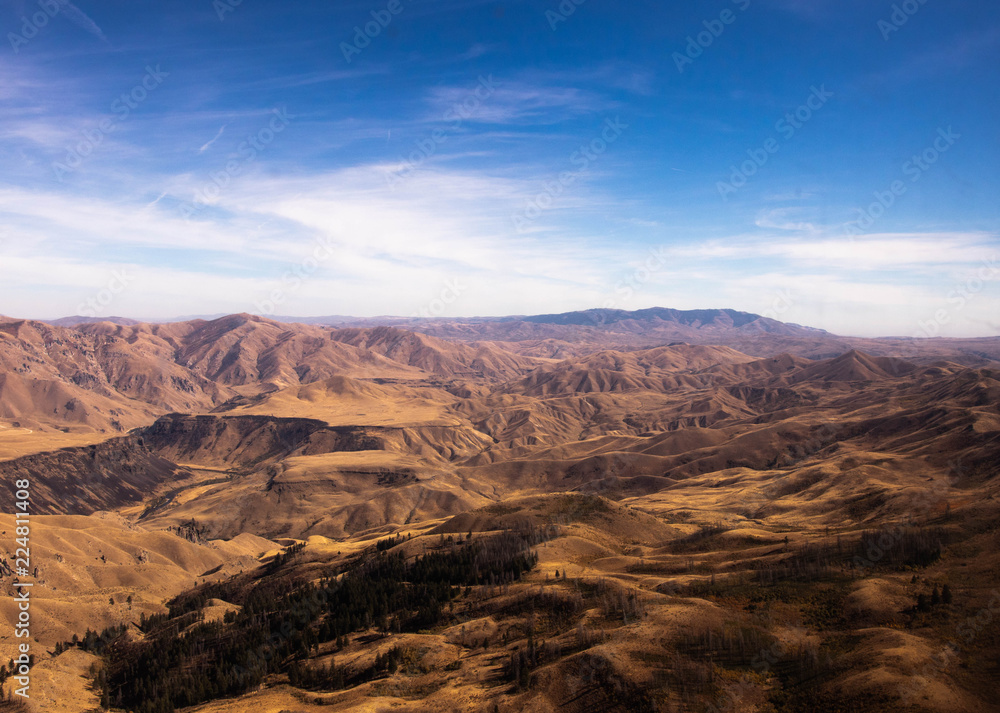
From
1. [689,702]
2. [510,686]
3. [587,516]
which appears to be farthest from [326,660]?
[587,516]

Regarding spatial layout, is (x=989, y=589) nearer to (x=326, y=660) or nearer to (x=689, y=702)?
(x=689, y=702)

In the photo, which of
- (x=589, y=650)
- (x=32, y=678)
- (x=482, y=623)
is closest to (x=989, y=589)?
(x=589, y=650)

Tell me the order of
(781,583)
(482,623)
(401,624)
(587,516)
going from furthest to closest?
1. (587,516)
2. (401,624)
3. (482,623)
4. (781,583)

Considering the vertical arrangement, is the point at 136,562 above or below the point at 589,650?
below

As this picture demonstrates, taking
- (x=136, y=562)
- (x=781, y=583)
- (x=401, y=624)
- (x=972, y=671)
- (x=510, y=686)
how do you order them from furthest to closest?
(x=136, y=562)
(x=401, y=624)
(x=781, y=583)
(x=510, y=686)
(x=972, y=671)

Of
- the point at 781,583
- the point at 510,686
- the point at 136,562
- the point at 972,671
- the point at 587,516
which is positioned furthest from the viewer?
the point at 136,562

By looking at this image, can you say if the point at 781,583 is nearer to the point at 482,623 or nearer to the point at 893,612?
the point at 893,612

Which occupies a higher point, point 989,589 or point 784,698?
point 989,589

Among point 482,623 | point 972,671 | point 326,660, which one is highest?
point 972,671

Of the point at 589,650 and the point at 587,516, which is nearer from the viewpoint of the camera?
the point at 589,650
